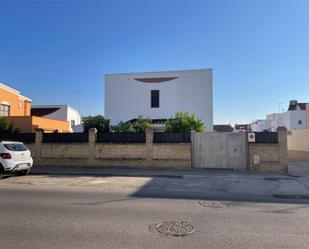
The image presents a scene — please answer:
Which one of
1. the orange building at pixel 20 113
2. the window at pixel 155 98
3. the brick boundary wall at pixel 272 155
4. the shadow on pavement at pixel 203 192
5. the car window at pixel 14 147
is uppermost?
the window at pixel 155 98

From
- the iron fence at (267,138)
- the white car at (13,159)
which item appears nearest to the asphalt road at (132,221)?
the white car at (13,159)

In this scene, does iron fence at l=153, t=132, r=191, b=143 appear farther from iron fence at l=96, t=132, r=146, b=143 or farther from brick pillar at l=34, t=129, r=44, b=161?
brick pillar at l=34, t=129, r=44, b=161

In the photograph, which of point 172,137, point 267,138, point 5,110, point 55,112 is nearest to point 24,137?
point 172,137

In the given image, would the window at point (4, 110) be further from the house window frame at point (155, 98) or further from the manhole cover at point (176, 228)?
the manhole cover at point (176, 228)

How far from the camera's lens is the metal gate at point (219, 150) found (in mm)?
16812

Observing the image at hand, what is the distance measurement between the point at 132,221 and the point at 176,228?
1.06 meters

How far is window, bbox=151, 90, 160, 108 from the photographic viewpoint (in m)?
34.4

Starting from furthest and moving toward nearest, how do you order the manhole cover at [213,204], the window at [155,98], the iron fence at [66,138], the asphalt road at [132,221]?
the window at [155,98] < the iron fence at [66,138] < the manhole cover at [213,204] < the asphalt road at [132,221]

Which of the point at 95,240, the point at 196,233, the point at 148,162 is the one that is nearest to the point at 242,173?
the point at 148,162

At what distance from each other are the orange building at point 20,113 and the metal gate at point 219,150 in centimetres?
1418

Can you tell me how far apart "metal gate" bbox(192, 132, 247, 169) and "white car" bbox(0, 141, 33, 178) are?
9.22m

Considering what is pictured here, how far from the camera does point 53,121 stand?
29.0 meters

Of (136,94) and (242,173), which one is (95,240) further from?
(136,94)

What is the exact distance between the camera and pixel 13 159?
524 inches
